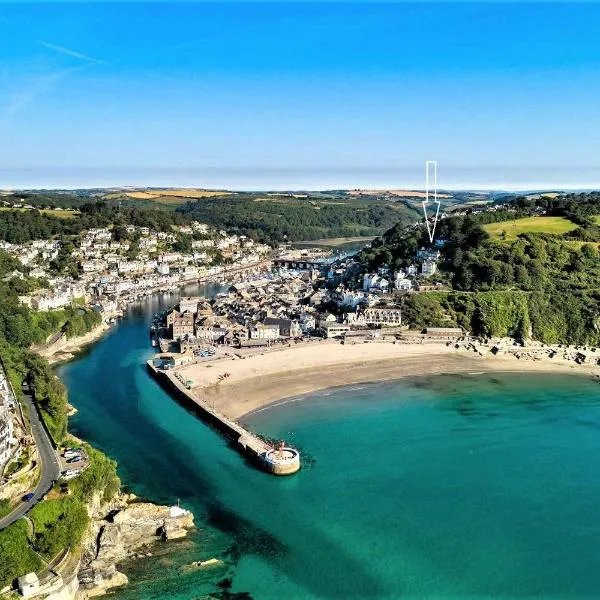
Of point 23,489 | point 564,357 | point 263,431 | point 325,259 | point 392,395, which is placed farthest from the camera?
point 325,259

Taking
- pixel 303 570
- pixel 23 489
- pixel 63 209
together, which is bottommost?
pixel 303 570

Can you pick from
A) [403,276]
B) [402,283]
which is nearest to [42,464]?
[402,283]

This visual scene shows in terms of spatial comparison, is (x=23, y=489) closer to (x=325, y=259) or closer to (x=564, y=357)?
(x=564, y=357)

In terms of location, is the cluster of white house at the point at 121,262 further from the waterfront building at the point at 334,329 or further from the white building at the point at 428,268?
the white building at the point at 428,268

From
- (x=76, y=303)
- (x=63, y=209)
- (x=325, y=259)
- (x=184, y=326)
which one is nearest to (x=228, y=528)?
(x=184, y=326)

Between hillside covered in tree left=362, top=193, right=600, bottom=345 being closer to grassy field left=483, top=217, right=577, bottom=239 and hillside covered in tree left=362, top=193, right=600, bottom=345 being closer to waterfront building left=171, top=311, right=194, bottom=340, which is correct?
grassy field left=483, top=217, right=577, bottom=239
